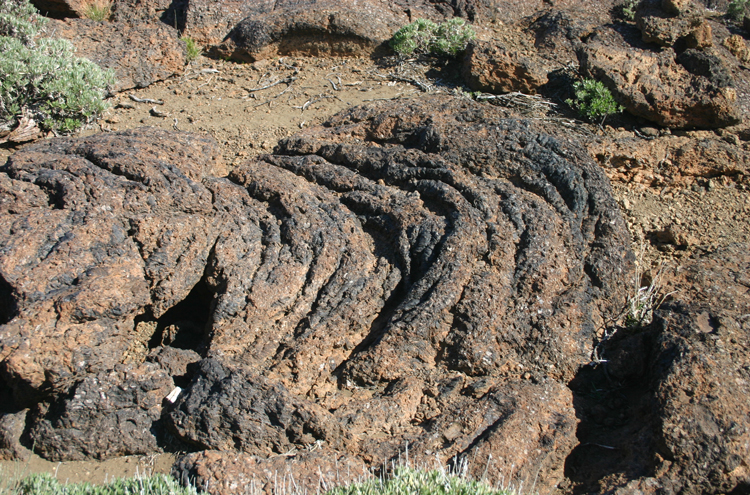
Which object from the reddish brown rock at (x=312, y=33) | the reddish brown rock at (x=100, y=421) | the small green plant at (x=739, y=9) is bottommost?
the reddish brown rock at (x=100, y=421)

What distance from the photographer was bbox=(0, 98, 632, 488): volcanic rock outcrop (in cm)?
292

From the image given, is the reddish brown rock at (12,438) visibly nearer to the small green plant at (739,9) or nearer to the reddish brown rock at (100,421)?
the reddish brown rock at (100,421)

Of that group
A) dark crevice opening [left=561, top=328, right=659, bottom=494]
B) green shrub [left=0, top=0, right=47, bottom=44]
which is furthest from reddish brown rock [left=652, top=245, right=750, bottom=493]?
green shrub [left=0, top=0, right=47, bottom=44]

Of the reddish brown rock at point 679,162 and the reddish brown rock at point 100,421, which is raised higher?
the reddish brown rock at point 679,162

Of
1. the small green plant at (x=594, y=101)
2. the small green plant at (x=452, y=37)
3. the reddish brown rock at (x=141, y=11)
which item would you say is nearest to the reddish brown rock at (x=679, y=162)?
the small green plant at (x=594, y=101)

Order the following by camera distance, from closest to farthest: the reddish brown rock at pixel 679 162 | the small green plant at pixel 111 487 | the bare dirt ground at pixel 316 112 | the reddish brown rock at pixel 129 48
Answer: the small green plant at pixel 111 487 < the bare dirt ground at pixel 316 112 < the reddish brown rock at pixel 679 162 < the reddish brown rock at pixel 129 48

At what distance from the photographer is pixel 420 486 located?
2545 mm

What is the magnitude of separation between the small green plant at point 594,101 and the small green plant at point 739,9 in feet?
9.57

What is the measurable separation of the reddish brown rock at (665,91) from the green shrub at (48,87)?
498 centimetres

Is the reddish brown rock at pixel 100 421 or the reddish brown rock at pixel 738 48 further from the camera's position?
the reddish brown rock at pixel 738 48

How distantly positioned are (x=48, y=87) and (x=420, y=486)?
509 cm

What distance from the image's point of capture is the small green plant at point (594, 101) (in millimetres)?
5355

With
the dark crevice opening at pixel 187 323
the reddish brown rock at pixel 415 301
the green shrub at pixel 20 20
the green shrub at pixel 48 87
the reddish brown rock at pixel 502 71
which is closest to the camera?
the reddish brown rock at pixel 415 301

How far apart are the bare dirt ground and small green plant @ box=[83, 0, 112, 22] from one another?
1.48 meters
